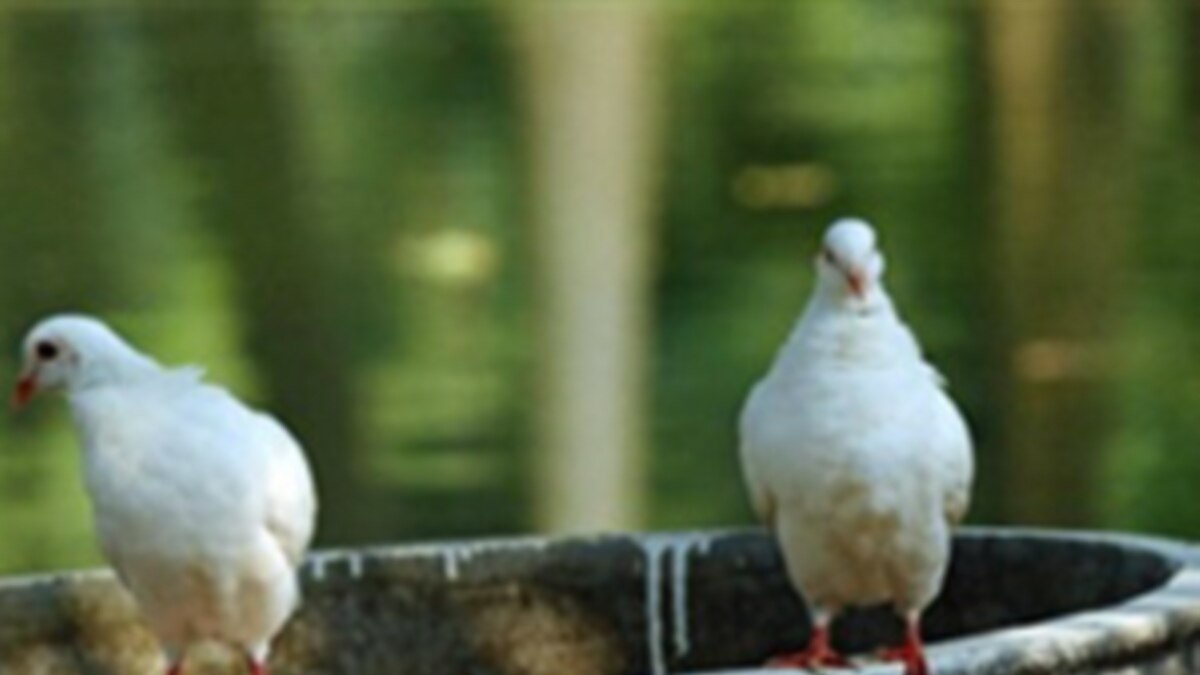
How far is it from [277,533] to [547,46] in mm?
4266

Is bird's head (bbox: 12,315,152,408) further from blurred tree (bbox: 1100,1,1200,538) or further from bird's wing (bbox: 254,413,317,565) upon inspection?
blurred tree (bbox: 1100,1,1200,538)

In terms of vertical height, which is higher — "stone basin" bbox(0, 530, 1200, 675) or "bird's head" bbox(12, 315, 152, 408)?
"bird's head" bbox(12, 315, 152, 408)

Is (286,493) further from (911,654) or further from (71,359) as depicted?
(911,654)

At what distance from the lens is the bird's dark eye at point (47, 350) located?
5.29 meters

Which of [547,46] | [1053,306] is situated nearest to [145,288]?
[547,46]

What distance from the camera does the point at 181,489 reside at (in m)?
5.06

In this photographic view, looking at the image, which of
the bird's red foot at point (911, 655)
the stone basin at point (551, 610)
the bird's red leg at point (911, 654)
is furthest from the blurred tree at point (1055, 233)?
the bird's red foot at point (911, 655)

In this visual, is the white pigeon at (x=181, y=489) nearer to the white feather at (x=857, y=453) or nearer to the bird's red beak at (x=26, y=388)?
the bird's red beak at (x=26, y=388)

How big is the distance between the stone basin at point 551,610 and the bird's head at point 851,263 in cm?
65

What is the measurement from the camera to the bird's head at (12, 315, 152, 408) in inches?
207

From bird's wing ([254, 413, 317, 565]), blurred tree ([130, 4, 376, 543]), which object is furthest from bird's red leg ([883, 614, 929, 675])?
blurred tree ([130, 4, 376, 543])

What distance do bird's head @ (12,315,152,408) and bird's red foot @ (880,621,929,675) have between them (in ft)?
3.89

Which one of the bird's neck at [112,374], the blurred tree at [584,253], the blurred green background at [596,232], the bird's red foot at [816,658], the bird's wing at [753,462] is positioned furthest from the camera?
the blurred green background at [596,232]

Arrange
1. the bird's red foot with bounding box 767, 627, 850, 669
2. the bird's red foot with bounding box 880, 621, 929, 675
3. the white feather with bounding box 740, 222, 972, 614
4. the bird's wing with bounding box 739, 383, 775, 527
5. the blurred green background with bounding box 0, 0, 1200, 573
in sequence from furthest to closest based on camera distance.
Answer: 1. the blurred green background with bounding box 0, 0, 1200, 573
2. the bird's wing with bounding box 739, 383, 775, 527
3. the white feather with bounding box 740, 222, 972, 614
4. the bird's red foot with bounding box 767, 627, 850, 669
5. the bird's red foot with bounding box 880, 621, 929, 675
